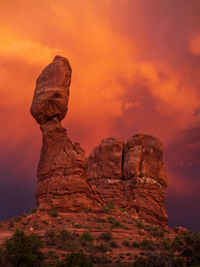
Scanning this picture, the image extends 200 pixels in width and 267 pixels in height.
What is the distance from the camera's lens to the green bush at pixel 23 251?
21.6m

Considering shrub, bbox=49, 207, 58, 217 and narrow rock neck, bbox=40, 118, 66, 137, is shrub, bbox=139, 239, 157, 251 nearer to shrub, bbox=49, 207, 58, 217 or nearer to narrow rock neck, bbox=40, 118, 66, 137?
shrub, bbox=49, 207, 58, 217

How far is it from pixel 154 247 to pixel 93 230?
611 centimetres

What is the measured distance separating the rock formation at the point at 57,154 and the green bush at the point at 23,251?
35.3 ft

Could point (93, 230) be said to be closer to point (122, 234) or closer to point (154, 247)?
point (122, 234)

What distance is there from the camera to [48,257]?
78.3 ft

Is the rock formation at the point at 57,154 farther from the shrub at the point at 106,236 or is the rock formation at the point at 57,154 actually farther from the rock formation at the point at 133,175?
the rock formation at the point at 133,175

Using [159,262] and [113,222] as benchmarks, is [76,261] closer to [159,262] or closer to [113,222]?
[159,262]

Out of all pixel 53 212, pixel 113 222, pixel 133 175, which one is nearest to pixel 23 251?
pixel 53 212

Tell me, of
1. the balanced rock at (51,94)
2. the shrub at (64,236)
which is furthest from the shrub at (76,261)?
the balanced rock at (51,94)

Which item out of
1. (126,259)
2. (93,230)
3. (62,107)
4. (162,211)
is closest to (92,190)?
(93,230)

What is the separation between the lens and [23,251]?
22.6m

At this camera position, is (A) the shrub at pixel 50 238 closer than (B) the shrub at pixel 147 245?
Yes

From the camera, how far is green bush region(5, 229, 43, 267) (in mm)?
21641

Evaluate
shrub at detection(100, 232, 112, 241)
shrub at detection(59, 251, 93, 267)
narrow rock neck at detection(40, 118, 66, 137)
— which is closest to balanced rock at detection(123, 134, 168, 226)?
narrow rock neck at detection(40, 118, 66, 137)
